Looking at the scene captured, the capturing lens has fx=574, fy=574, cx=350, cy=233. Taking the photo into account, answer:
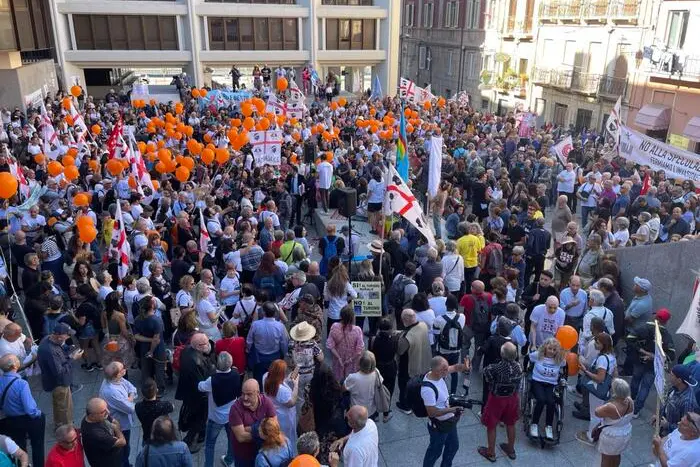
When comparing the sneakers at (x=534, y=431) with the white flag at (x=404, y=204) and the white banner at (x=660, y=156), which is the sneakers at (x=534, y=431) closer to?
the white flag at (x=404, y=204)

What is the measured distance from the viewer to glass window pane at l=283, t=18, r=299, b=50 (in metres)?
36.2

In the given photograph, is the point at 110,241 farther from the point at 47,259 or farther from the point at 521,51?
the point at 521,51

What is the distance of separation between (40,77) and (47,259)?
73.8ft

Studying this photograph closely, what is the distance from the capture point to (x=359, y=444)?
4.64 meters

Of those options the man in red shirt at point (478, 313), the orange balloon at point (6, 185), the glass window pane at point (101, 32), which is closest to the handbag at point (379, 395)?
the man in red shirt at point (478, 313)

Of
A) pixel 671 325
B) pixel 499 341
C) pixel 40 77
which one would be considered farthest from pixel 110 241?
pixel 40 77

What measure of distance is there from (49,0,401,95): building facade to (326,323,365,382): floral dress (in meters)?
31.7

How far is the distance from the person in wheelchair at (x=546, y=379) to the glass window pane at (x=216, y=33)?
109ft

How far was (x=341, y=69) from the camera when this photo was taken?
41.1m

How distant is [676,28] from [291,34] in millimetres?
21812

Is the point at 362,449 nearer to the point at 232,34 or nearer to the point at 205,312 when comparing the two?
the point at 205,312

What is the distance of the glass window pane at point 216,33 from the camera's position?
34906 mm

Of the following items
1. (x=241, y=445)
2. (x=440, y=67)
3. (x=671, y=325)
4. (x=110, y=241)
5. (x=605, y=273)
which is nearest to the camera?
(x=241, y=445)

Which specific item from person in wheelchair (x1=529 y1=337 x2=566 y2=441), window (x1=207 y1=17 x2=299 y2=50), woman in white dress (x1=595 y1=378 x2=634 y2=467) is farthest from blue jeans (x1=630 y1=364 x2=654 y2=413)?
window (x1=207 y1=17 x2=299 y2=50)
